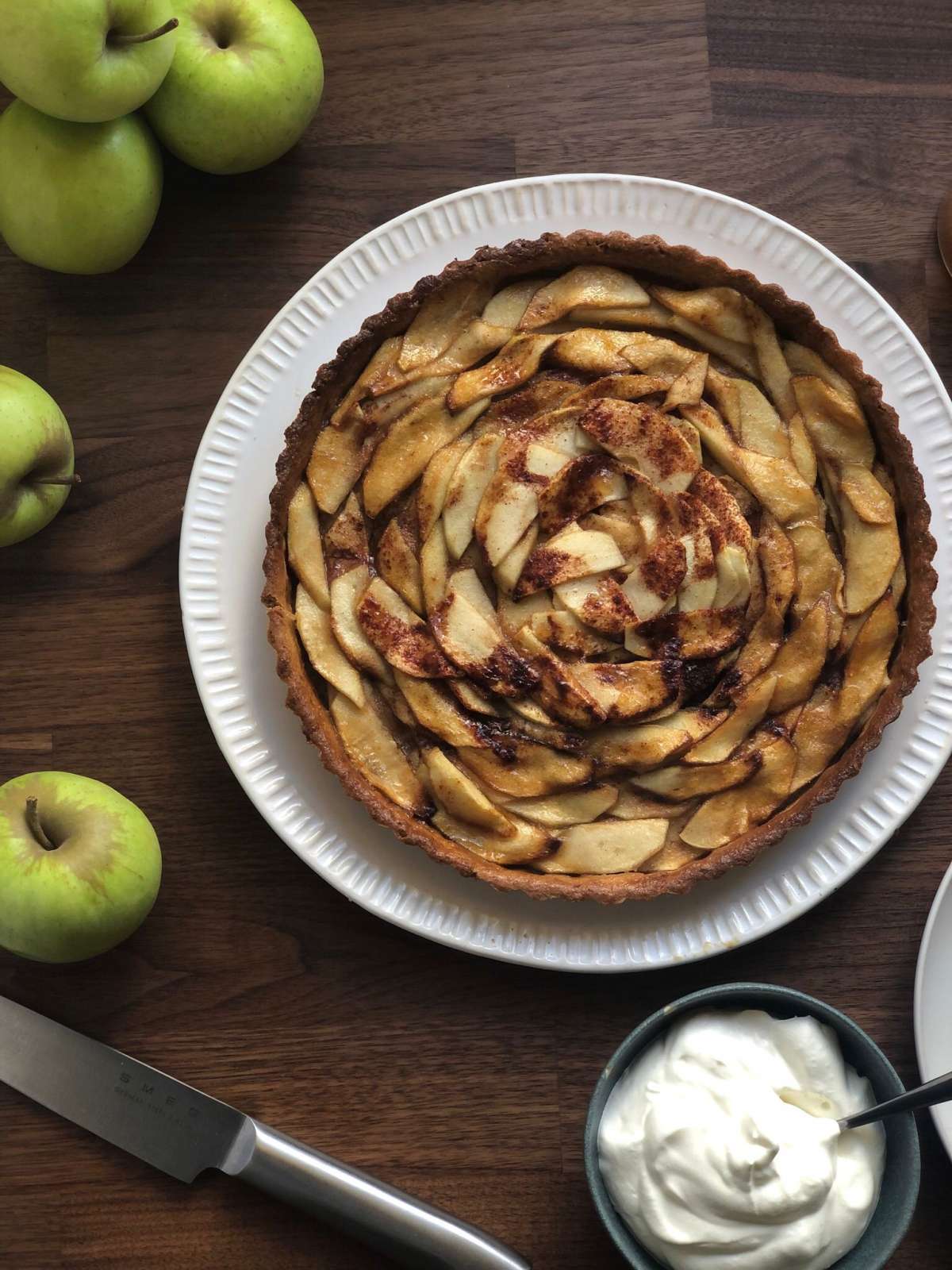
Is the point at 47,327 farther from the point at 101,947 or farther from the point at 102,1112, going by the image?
the point at 102,1112

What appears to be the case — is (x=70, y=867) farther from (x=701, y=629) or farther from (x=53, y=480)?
(x=701, y=629)

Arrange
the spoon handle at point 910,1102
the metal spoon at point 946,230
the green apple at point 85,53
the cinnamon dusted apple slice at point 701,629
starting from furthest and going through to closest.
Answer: the metal spoon at point 946,230, the cinnamon dusted apple slice at point 701,629, the green apple at point 85,53, the spoon handle at point 910,1102

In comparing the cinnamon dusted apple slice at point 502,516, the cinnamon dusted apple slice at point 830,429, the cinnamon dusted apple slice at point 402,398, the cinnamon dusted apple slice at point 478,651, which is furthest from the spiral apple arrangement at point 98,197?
the cinnamon dusted apple slice at point 830,429

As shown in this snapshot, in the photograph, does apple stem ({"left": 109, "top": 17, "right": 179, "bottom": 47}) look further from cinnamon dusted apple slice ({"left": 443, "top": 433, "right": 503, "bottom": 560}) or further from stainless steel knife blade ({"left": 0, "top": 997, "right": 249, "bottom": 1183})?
stainless steel knife blade ({"left": 0, "top": 997, "right": 249, "bottom": 1183})

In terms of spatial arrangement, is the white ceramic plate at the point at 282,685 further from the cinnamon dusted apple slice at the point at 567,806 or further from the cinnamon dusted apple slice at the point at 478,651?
the cinnamon dusted apple slice at the point at 478,651

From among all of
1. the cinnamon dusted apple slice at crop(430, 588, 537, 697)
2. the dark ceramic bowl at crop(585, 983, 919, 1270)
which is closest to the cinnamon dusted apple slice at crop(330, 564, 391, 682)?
the cinnamon dusted apple slice at crop(430, 588, 537, 697)
